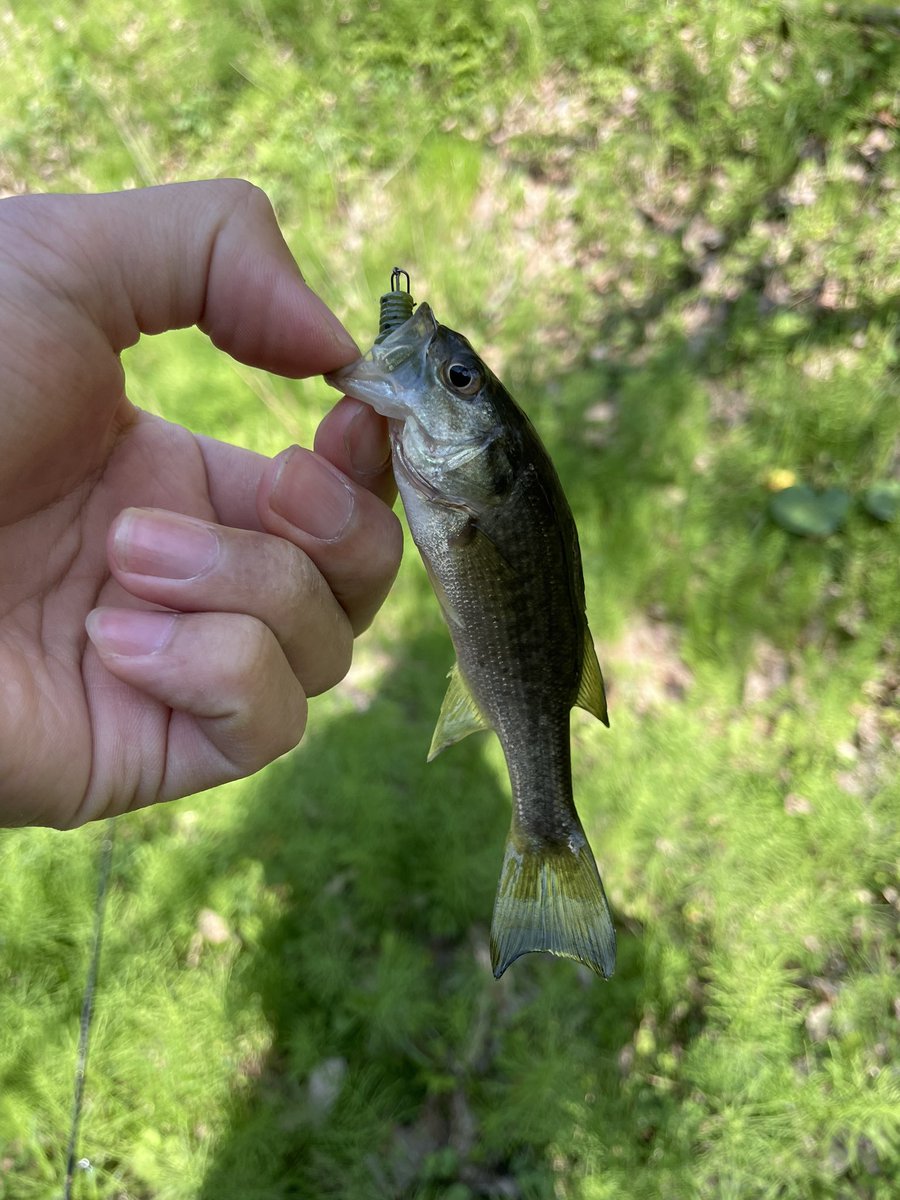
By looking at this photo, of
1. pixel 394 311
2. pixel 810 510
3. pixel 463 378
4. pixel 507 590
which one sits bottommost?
pixel 810 510

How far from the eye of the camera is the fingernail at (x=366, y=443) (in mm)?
1915

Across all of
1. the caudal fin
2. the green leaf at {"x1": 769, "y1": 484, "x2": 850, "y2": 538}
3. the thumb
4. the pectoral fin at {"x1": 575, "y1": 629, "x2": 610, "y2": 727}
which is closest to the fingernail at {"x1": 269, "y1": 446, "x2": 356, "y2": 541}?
the thumb

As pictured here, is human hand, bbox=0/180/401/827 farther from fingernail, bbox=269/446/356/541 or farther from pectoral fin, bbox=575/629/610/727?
pectoral fin, bbox=575/629/610/727

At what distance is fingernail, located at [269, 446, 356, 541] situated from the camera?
187cm

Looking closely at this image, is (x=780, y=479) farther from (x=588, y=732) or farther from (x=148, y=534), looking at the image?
(x=148, y=534)

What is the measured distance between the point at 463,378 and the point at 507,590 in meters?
0.58

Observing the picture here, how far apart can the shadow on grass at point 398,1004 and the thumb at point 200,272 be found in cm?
222

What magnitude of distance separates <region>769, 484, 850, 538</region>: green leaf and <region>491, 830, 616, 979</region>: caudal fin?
2390 millimetres

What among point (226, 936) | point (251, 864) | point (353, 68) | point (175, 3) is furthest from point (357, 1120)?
point (175, 3)

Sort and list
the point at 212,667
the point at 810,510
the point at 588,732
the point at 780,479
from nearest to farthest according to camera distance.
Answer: the point at 212,667 → the point at 588,732 → the point at 810,510 → the point at 780,479

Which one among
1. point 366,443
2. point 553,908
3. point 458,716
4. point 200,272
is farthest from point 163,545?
point 553,908

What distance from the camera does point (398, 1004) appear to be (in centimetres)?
282

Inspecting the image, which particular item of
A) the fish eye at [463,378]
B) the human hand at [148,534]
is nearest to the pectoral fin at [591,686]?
the human hand at [148,534]

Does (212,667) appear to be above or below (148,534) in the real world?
below
